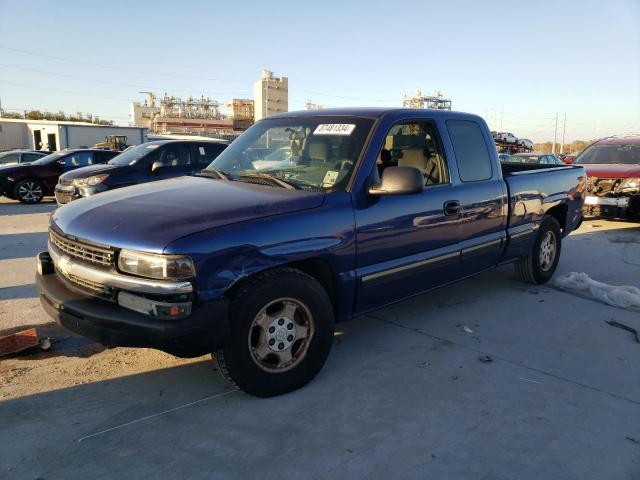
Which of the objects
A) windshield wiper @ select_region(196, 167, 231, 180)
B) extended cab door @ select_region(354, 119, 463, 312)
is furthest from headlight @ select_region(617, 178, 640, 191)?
windshield wiper @ select_region(196, 167, 231, 180)

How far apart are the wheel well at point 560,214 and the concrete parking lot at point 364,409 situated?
175 centimetres

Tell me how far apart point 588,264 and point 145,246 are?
6485 mm

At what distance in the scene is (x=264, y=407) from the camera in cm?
315

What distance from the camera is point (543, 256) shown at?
19.8ft

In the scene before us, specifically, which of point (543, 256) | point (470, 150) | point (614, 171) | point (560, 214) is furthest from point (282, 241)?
Result: point (614, 171)

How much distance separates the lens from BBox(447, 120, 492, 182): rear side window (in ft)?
15.0

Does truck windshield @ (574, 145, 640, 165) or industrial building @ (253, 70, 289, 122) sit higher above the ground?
industrial building @ (253, 70, 289, 122)

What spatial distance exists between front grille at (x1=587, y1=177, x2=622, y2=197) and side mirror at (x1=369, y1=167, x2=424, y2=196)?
8692mm

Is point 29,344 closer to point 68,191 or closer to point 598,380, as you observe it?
point 598,380

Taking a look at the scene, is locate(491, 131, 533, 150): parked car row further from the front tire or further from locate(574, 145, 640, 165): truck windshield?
the front tire

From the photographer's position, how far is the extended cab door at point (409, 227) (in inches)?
144

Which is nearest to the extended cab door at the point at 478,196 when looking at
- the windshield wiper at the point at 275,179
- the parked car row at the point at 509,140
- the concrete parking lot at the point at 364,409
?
the concrete parking lot at the point at 364,409

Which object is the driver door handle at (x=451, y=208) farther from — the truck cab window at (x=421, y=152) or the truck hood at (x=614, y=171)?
the truck hood at (x=614, y=171)

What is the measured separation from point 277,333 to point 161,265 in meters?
0.88
